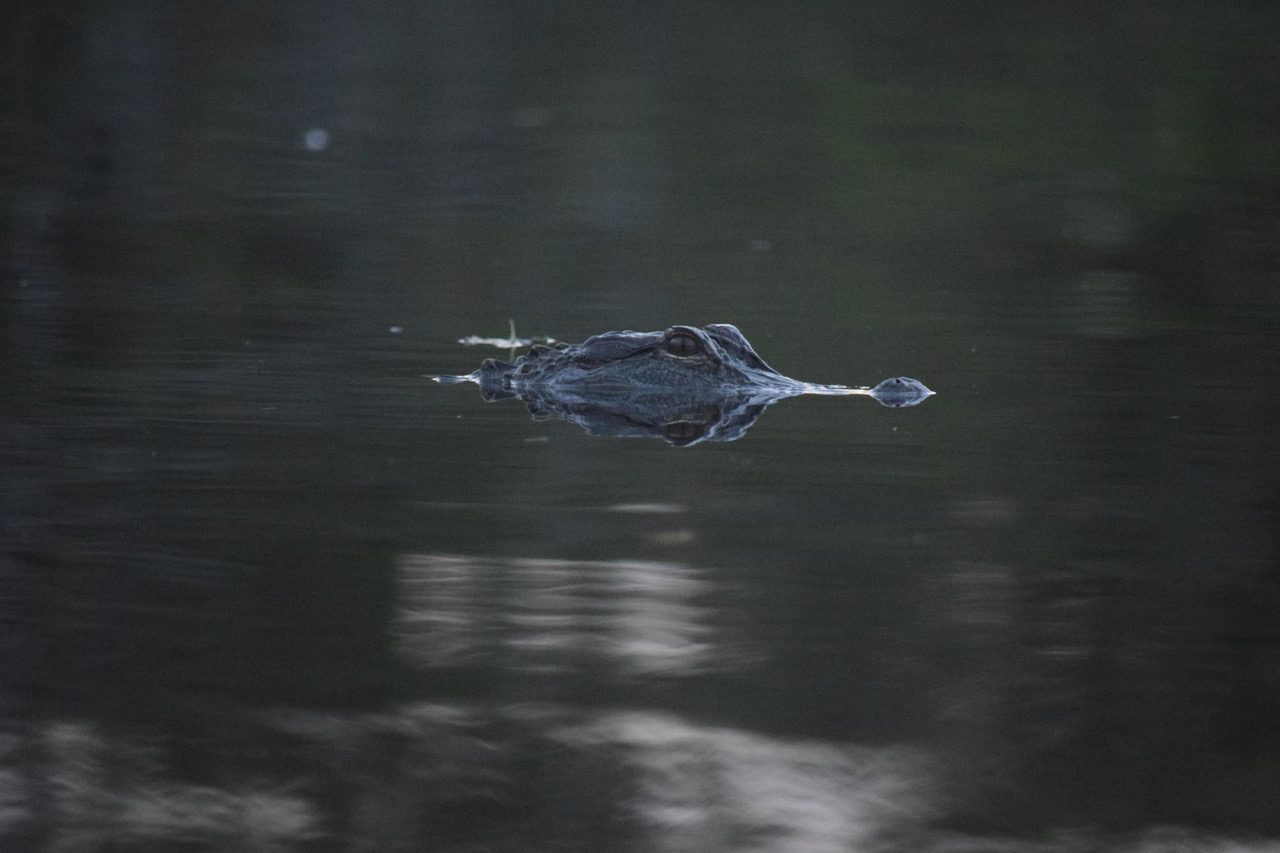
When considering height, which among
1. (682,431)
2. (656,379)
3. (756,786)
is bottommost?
(756,786)

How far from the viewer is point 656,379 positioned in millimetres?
Answer: 8375

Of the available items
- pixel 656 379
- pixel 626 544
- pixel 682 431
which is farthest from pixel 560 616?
pixel 656 379

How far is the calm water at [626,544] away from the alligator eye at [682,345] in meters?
0.51

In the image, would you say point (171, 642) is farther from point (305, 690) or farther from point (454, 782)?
point (454, 782)

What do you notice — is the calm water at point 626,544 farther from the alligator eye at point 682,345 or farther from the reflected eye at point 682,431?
the alligator eye at point 682,345

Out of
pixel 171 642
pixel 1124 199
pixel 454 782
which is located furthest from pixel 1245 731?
→ pixel 1124 199

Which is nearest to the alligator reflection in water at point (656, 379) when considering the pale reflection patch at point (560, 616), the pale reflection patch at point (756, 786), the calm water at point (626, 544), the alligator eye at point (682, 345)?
the alligator eye at point (682, 345)

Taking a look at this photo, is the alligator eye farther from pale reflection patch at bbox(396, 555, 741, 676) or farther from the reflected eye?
pale reflection patch at bbox(396, 555, 741, 676)

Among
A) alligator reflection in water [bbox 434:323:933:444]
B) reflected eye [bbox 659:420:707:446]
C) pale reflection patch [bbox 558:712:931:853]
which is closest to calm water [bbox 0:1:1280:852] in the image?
pale reflection patch [bbox 558:712:931:853]

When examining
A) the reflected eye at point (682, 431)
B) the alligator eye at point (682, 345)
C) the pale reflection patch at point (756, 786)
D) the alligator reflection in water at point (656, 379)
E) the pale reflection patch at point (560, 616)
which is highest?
the alligator eye at point (682, 345)

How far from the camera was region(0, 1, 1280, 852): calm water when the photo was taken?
3.75m

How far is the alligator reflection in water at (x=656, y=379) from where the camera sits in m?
8.17

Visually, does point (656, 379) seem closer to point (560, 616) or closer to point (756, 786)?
point (560, 616)

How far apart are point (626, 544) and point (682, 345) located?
2791mm
